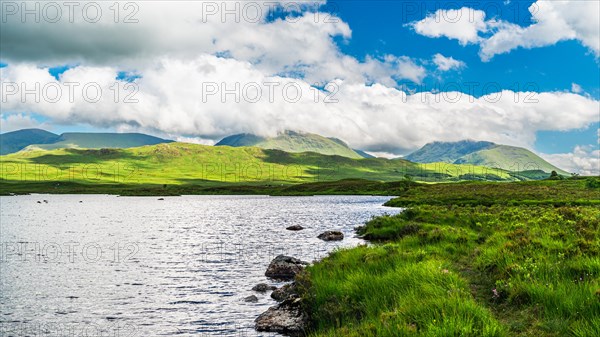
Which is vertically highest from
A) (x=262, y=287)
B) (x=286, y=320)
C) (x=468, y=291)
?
(x=468, y=291)

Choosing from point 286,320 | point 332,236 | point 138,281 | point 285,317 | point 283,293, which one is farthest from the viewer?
point 332,236

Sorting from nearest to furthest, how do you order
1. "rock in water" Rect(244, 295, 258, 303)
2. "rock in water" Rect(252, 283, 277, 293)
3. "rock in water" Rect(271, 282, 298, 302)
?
1. "rock in water" Rect(271, 282, 298, 302)
2. "rock in water" Rect(244, 295, 258, 303)
3. "rock in water" Rect(252, 283, 277, 293)

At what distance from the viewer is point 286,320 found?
61.3 feet

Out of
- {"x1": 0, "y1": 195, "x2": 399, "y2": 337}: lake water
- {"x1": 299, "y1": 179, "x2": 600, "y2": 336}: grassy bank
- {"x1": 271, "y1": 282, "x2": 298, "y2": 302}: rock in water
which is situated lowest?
{"x1": 0, "y1": 195, "x2": 399, "y2": 337}: lake water

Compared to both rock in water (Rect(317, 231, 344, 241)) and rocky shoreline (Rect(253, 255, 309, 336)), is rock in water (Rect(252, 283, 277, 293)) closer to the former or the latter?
rocky shoreline (Rect(253, 255, 309, 336))

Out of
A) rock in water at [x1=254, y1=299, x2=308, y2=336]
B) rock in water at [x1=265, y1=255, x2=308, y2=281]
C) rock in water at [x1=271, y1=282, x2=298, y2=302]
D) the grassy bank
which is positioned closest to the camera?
the grassy bank

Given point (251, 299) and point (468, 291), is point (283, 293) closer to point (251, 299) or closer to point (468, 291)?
point (251, 299)

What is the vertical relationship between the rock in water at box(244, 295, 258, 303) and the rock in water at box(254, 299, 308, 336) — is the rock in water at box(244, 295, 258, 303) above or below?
below

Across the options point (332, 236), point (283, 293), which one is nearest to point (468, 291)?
point (283, 293)

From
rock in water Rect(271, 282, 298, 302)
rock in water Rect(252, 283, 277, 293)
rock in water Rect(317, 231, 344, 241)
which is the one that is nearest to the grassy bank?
rock in water Rect(271, 282, 298, 302)

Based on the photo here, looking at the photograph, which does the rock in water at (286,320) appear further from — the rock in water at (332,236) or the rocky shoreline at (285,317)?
the rock in water at (332,236)

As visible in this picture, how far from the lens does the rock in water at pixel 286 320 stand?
1791cm

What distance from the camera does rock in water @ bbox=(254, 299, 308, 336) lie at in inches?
705

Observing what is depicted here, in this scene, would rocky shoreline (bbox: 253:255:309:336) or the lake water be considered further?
the lake water
